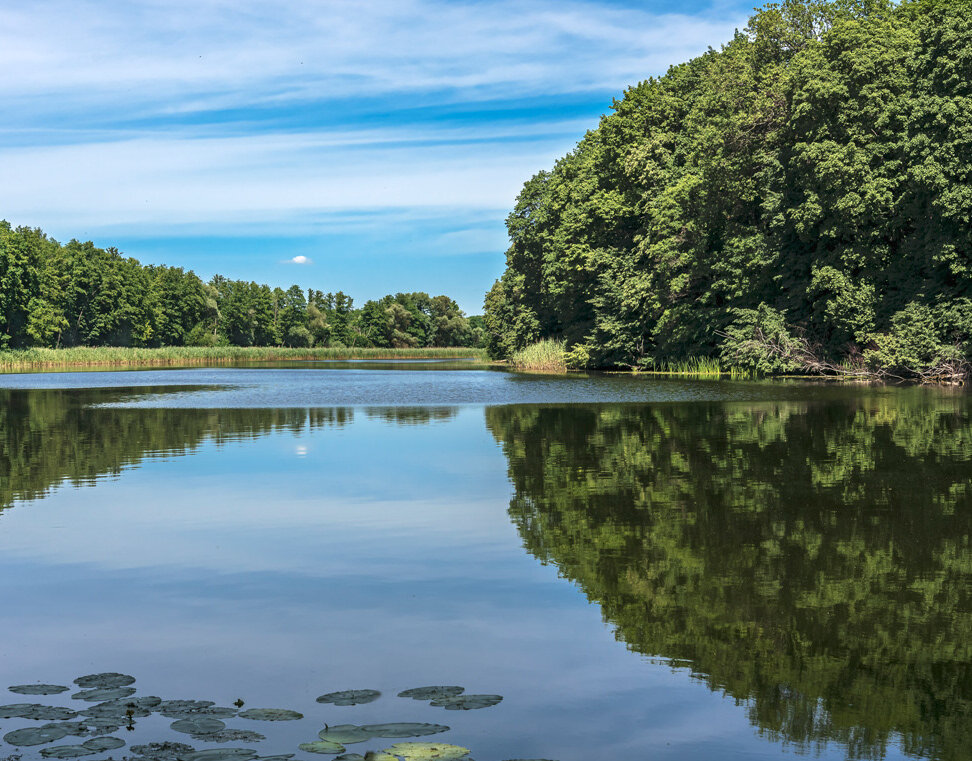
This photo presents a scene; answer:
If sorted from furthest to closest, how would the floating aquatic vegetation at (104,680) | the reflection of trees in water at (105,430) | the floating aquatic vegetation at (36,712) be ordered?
the reflection of trees in water at (105,430), the floating aquatic vegetation at (104,680), the floating aquatic vegetation at (36,712)

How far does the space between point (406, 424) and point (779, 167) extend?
31645 millimetres

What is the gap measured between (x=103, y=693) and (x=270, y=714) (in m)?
1.20

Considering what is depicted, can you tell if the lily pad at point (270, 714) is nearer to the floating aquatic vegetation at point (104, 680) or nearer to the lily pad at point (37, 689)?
the floating aquatic vegetation at point (104, 680)

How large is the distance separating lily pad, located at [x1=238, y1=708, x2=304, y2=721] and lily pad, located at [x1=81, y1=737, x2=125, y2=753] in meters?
0.72

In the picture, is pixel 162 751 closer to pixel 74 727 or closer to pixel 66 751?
pixel 66 751

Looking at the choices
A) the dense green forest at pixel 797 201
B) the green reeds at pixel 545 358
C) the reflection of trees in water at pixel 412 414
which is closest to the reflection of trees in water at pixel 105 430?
Result: the reflection of trees in water at pixel 412 414

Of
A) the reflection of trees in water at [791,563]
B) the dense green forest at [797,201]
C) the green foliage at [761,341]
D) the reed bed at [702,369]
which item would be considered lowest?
the reflection of trees in water at [791,563]

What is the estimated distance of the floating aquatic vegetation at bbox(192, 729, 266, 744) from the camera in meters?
5.55

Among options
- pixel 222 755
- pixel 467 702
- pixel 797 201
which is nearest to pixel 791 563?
pixel 467 702

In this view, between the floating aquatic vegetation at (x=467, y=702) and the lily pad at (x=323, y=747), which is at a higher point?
the lily pad at (x=323, y=747)

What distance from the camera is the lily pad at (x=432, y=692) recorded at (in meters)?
6.29

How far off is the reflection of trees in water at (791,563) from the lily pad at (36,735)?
12.9 ft

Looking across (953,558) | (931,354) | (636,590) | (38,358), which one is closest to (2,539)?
(636,590)

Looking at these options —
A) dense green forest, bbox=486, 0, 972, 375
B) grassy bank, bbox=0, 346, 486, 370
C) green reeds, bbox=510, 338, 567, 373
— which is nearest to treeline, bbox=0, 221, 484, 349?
grassy bank, bbox=0, 346, 486, 370
